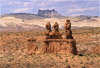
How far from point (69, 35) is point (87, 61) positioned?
20.4ft

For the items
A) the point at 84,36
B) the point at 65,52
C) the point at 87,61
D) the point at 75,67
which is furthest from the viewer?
the point at 84,36

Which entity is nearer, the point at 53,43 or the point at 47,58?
the point at 47,58

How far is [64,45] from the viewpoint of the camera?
1775 inches

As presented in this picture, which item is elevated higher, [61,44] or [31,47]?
[61,44]

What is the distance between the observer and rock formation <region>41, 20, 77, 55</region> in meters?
44.8

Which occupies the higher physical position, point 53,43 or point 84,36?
point 53,43

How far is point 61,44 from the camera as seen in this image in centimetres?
4550

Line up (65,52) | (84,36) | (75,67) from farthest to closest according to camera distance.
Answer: (84,36)
(65,52)
(75,67)

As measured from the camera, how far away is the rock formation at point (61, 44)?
4481cm

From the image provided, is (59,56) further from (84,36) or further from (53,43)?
(84,36)

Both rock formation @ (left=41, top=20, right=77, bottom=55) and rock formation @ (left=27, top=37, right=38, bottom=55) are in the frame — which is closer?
rock formation @ (left=41, top=20, right=77, bottom=55)

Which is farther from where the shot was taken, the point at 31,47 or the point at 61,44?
the point at 31,47

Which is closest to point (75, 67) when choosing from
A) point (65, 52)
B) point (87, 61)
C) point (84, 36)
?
point (87, 61)

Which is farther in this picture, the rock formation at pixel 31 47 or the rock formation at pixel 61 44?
the rock formation at pixel 31 47
